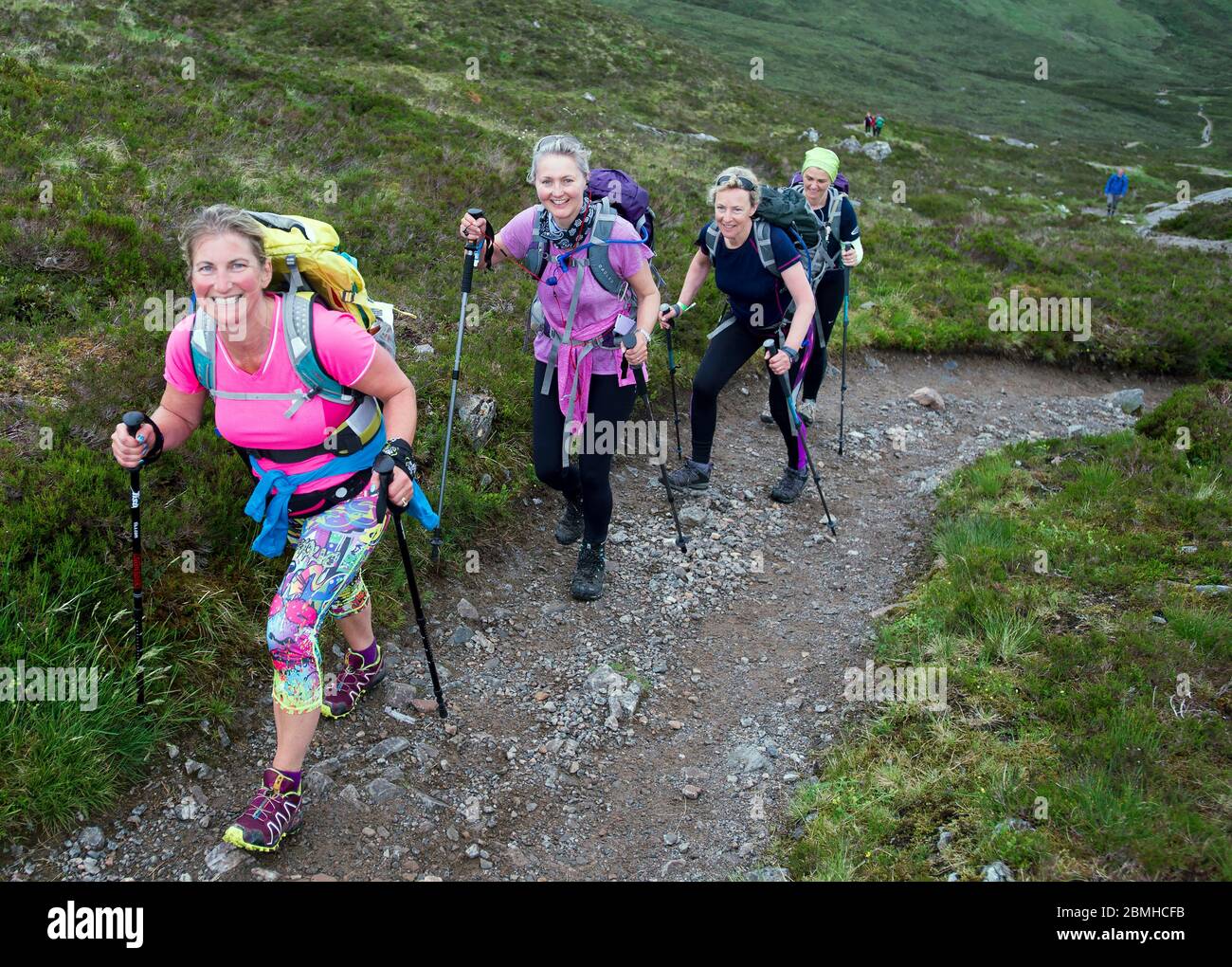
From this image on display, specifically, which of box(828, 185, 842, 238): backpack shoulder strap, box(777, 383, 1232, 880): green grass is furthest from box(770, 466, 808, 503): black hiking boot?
box(828, 185, 842, 238): backpack shoulder strap

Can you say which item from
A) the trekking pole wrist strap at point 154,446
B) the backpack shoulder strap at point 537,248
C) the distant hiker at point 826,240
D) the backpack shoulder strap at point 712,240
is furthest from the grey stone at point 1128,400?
the trekking pole wrist strap at point 154,446

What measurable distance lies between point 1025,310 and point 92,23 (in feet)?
67.1

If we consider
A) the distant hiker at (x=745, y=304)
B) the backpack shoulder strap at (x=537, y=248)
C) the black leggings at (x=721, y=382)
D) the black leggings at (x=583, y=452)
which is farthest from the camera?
the black leggings at (x=721, y=382)

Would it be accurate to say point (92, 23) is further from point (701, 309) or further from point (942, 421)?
point (942, 421)

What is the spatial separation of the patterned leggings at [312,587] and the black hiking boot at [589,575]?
2923 millimetres

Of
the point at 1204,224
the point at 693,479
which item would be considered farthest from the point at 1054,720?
the point at 1204,224

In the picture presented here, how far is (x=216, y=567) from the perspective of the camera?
5891 millimetres

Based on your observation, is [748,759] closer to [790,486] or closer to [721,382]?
[721,382]

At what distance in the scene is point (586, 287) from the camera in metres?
6.38

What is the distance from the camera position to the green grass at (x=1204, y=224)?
29984mm

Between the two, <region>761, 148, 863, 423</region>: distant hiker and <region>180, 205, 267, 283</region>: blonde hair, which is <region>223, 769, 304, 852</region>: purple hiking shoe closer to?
<region>180, 205, 267, 283</region>: blonde hair

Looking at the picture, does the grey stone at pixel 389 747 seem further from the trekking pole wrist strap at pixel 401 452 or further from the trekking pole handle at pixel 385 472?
the trekking pole wrist strap at pixel 401 452

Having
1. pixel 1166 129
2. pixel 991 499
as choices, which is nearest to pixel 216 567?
pixel 991 499

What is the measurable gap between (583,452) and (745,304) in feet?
8.96
